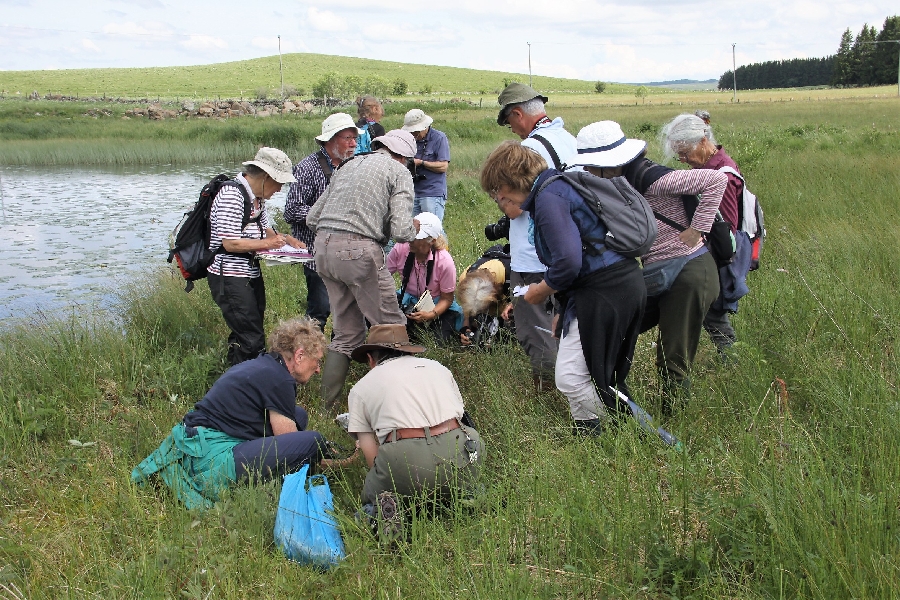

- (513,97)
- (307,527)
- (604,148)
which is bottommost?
(307,527)

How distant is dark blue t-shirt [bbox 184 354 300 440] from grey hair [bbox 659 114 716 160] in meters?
2.72

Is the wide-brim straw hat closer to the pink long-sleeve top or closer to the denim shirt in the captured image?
the pink long-sleeve top

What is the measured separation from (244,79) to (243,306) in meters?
120

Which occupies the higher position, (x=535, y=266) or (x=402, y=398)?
(x=535, y=266)

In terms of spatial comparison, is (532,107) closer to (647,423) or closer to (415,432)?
(647,423)

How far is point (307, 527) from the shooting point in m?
3.13

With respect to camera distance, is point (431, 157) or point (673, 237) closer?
point (673, 237)

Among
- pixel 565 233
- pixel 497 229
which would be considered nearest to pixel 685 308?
pixel 565 233

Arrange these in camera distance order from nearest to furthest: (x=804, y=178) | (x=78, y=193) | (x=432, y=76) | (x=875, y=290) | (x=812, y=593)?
1. (x=812, y=593)
2. (x=875, y=290)
3. (x=804, y=178)
4. (x=78, y=193)
5. (x=432, y=76)

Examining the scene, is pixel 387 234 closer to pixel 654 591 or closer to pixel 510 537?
pixel 510 537

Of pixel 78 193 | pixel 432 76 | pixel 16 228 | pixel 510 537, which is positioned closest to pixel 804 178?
pixel 510 537

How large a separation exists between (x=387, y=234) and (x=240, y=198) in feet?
3.70

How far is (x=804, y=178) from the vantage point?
11.2 m

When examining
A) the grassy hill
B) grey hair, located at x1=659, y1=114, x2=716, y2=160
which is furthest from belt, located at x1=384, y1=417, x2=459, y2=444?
the grassy hill
